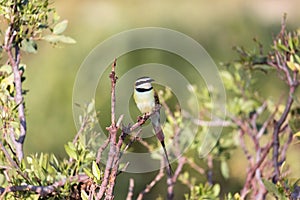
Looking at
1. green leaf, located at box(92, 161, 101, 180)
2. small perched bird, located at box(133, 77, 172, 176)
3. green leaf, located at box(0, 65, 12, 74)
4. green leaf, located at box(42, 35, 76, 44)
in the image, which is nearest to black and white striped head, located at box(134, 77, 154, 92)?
small perched bird, located at box(133, 77, 172, 176)

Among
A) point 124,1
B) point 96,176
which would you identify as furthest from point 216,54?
point 96,176

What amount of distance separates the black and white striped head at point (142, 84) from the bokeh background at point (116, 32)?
2.20ft

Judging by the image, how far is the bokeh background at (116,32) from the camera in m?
3.73

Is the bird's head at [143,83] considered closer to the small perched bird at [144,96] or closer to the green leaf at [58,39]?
the small perched bird at [144,96]

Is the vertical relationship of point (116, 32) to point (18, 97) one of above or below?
above

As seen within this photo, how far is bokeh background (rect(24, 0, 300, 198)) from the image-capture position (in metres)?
3.73

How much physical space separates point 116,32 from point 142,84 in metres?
4.18

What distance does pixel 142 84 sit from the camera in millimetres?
1744

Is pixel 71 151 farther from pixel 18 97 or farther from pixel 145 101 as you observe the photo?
pixel 145 101

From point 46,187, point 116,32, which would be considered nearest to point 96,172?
point 46,187

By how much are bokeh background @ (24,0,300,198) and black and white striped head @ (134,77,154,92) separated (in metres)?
0.67

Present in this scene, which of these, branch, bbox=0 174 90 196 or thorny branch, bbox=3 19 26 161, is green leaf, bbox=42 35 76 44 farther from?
branch, bbox=0 174 90 196

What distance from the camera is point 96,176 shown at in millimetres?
1114

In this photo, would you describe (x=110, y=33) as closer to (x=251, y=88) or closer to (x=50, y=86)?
(x=50, y=86)
